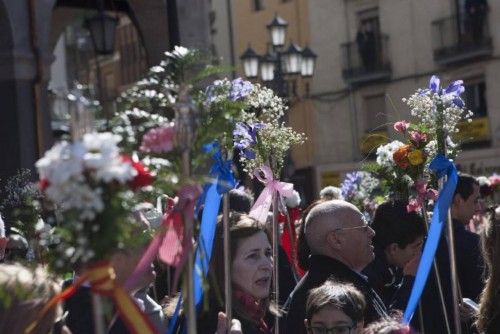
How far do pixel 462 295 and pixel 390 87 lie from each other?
27607mm

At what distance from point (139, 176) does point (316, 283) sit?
7.69ft

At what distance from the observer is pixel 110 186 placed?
9.35 feet

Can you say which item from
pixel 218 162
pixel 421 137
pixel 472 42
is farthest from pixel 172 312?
pixel 472 42

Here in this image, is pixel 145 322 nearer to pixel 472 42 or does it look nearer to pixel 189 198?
pixel 189 198

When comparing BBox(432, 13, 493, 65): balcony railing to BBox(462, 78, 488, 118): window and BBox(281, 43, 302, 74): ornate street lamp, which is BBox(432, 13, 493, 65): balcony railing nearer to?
BBox(462, 78, 488, 118): window

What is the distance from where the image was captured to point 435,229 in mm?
5328

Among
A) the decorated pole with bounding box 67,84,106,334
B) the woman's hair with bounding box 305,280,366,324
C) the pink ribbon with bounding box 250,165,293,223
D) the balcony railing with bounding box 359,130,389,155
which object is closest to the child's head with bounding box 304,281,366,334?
the woman's hair with bounding box 305,280,366,324

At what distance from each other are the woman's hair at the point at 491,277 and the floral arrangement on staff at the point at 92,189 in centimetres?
238

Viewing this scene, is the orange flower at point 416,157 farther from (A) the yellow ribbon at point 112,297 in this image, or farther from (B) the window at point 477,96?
(B) the window at point 477,96

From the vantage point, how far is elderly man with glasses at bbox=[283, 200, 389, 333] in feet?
17.2

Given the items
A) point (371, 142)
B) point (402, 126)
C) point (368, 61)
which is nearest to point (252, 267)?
point (402, 126)

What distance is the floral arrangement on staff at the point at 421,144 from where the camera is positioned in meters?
5.92

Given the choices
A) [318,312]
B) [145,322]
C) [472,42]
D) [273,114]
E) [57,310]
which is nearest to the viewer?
[145,322]

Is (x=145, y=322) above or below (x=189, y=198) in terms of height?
below
